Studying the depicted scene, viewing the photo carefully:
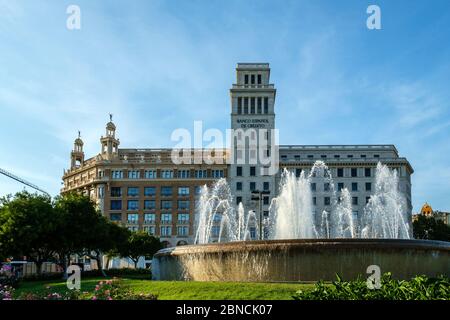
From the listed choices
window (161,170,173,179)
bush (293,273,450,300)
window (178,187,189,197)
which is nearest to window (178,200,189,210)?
window (178,187,189,197)

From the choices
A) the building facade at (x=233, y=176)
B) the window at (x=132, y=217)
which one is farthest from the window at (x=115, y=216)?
the window at (x=132, y=217)

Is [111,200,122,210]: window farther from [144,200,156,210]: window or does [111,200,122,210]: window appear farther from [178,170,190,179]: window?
[178,170,190,179]: window

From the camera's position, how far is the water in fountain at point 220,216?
82062 mm

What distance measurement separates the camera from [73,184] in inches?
3954

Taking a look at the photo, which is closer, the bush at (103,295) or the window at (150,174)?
the bush at (103,295)

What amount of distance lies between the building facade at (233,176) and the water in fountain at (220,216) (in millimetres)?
1458

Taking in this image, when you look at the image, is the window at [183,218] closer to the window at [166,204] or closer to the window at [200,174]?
the window at [166,204]

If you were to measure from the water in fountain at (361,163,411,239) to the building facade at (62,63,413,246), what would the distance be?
4.61ft

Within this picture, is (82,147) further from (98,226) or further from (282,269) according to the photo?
(282,269)

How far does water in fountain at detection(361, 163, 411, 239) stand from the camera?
253 feet

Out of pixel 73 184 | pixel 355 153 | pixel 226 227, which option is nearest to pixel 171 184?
pixel 226 227

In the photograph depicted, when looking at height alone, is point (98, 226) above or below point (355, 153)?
below
